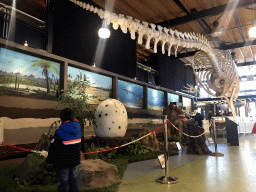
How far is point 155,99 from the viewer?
9633mm

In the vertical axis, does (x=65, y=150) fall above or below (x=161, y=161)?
above

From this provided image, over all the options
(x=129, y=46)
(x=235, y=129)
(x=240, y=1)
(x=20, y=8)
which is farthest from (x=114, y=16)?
(x=235, y=129)

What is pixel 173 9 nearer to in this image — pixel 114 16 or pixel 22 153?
pixel 114 16

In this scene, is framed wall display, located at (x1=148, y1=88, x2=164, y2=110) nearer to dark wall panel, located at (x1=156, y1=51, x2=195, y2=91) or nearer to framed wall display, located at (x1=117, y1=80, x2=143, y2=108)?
dark wall panel, located at (x1=156, y1=51, x2=195, y2=91)

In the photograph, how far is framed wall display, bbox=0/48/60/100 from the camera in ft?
12.5

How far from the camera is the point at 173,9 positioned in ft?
22.3

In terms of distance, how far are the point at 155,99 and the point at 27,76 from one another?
6409 mm

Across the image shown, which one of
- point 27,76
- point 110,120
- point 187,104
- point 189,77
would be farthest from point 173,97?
point 27,76

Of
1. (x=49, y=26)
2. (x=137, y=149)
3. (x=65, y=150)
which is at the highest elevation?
(x=49, y=26)

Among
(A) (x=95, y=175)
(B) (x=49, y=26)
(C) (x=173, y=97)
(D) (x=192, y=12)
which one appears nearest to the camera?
(A) (x=95, y=175)

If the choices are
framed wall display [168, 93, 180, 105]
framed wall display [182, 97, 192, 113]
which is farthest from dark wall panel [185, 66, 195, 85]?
framed wall display [168, 93, 180, 105]

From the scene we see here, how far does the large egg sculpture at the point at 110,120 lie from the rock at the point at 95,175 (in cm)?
146

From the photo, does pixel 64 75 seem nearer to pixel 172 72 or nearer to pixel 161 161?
pixel 161 161

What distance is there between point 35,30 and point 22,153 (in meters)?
2.59
